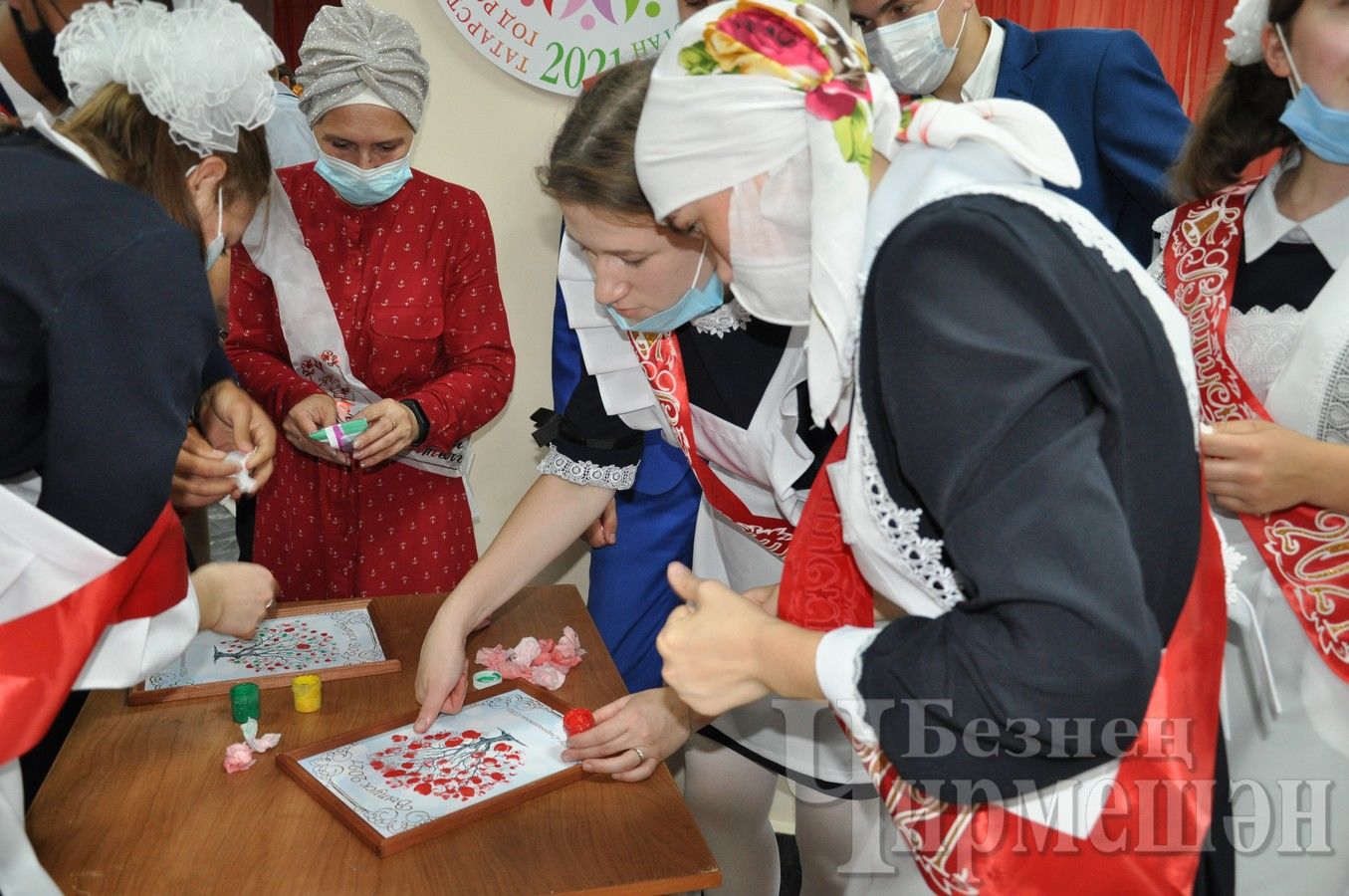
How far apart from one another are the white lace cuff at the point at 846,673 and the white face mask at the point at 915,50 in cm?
157

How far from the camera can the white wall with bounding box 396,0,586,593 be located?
8.55 ft

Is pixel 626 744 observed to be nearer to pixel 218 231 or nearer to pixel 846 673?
pixel 846 673

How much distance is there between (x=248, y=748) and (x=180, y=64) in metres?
0.84

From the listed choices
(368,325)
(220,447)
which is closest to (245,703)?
(220,447)

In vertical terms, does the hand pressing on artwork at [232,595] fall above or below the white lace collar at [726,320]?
below

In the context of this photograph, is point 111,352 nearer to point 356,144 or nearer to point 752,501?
point 752,501

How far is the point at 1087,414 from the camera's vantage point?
0.84 m

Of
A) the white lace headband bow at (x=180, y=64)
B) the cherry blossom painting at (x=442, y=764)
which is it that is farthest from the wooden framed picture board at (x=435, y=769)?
the white lace headband bow at (x=180, y=64)

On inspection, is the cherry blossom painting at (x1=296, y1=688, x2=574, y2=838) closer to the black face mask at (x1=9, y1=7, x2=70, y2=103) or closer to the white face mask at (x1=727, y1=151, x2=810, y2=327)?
the white face mask at (x1=727, y1=151, x2=810, y2=327)

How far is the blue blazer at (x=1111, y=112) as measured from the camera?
2.03m

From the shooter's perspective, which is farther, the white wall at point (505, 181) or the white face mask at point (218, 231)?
the white wall at point (505, 181)

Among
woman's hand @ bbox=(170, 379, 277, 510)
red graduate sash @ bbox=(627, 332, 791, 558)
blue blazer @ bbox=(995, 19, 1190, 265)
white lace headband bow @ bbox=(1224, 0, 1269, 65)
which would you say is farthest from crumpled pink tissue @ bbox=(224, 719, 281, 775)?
blue blazer @ bbox=(995, 19, 1190, 265)

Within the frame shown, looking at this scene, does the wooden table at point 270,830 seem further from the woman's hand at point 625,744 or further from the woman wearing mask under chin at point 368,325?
the woman wearing mask under chin at point 368,325

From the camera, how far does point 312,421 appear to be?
6.82 feet
